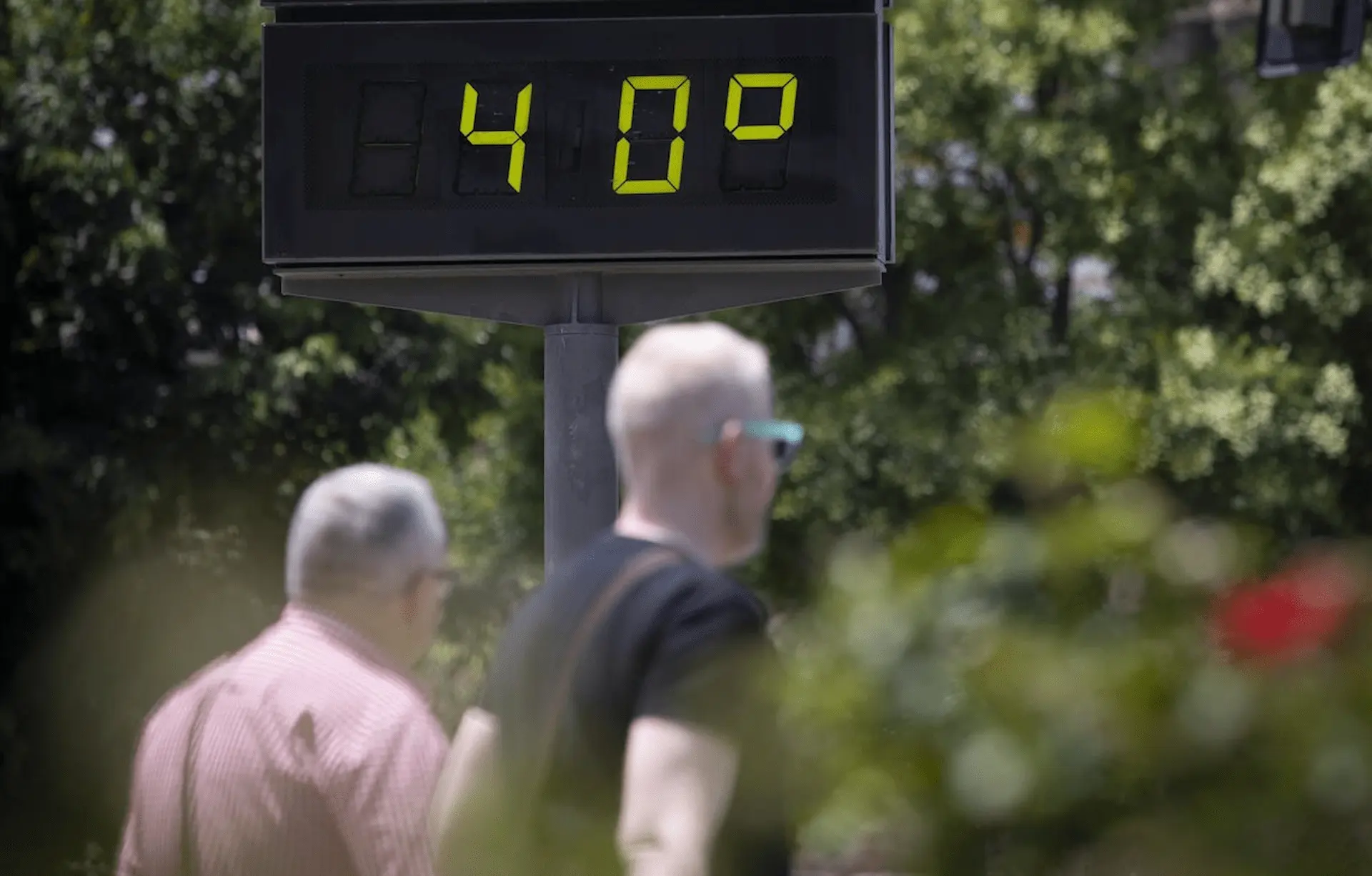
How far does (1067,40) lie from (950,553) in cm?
2091

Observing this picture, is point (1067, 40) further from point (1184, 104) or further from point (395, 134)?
point (395, 134)

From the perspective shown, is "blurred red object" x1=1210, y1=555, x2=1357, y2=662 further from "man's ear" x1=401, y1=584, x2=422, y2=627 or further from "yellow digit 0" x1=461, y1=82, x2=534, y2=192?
"yellow digit 0" x1=461, y1=82, x2=534, y2=192

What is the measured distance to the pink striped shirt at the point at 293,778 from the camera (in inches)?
127

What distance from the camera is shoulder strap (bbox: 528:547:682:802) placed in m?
2.45

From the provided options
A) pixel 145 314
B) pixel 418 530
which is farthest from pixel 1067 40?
pixel 418 530

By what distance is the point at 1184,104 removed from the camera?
72.4 feet

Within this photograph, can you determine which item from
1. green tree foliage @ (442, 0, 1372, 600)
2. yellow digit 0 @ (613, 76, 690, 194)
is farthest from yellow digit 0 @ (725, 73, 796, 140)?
green tree foliage @ (442, 0, 1372, 600)

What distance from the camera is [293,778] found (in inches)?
128

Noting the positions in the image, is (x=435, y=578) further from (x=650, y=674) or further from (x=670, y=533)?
(x=650, y=674)

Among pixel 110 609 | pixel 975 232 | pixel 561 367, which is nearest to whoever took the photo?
pixel 561 367

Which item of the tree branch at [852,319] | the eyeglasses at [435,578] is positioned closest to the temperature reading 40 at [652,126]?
the eyeglasses at [435,578]

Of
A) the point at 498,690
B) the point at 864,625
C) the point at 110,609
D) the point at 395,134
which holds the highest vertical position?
the point at 395,134

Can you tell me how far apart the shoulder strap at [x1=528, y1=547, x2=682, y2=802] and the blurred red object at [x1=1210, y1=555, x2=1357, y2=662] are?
3.24ft

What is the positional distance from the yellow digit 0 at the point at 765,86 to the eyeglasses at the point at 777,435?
2.70 meters
